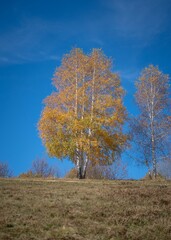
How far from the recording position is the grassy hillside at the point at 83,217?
7172 millimetres

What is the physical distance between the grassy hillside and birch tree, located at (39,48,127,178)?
1195cm

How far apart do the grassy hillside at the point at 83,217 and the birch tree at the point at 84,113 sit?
11950mm

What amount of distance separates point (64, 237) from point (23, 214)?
7.26 ft

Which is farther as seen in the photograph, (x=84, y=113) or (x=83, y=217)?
(x=84, y=113)

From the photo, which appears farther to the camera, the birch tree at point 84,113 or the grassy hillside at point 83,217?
the birch tree at point 84,113

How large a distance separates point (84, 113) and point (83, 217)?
1765 cm

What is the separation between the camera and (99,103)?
82.9 ft

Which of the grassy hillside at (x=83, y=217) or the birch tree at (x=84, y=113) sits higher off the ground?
the birch tree at (x=84, y=113)

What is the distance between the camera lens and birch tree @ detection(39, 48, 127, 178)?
23922 millimetres

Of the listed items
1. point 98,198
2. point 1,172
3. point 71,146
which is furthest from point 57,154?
point 1,172

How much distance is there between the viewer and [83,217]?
28.2ft

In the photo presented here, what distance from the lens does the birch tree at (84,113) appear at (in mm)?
23922

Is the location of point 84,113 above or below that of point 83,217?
above

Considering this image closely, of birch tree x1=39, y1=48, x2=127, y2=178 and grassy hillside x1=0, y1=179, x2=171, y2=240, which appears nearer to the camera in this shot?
grassy hillside x1=0, y1=179, x2=171, y2=240
